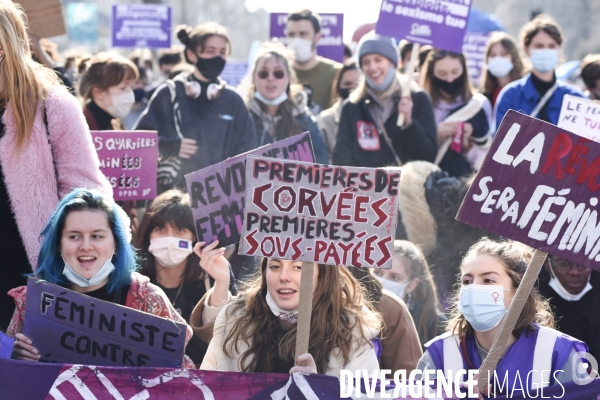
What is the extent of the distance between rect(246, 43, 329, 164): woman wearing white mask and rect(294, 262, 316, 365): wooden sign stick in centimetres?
383

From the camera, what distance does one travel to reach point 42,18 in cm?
671

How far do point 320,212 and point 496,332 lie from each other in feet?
2.89

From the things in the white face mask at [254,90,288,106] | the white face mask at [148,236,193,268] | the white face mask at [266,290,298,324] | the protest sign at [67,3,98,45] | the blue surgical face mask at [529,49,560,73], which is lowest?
the protest sign at [67,3,98,45]

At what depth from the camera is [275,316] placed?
4.21 metres

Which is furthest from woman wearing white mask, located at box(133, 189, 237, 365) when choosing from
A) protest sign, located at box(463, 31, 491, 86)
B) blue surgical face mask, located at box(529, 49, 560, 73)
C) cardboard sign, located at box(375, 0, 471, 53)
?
protest sign, located at box(463, 31, 491, 86)

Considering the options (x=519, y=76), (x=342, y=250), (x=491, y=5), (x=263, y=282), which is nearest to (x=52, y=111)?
(x=263, y=282)

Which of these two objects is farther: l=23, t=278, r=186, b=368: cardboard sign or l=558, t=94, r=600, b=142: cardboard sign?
l=558, t=94, r=600, b=142: cardboard sign

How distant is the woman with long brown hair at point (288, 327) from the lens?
404 cm

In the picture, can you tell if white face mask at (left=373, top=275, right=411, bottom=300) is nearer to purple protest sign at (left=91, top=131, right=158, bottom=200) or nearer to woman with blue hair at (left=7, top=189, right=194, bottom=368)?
purple protest sign at (left=91, top=131, right=158, bottom=200)

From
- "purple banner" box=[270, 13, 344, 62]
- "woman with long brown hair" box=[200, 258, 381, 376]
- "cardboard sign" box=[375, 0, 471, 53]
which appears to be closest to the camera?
"woman with long brown hair" box=[200, 258, 381, 376]

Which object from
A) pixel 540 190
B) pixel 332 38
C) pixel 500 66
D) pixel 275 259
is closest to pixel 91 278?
pixel 275 259

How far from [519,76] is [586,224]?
5728 millimetres

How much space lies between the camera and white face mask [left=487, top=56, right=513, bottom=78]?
9.20 metres

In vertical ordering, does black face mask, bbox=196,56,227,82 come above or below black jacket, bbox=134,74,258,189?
above
